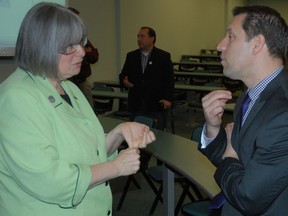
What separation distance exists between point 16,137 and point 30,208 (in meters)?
0.30

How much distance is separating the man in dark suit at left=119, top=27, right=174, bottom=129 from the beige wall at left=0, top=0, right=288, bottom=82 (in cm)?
130

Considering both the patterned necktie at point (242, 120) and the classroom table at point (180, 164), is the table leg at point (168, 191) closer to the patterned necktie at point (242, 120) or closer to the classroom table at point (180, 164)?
the classroom table at point (180, 164)

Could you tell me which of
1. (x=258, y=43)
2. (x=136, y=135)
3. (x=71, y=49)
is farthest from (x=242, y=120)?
(x=71, y=49)

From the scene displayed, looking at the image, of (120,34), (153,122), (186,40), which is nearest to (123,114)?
(153,122)

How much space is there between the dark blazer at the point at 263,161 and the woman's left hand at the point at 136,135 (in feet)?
1.24

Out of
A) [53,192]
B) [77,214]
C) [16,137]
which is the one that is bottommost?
[77,214]

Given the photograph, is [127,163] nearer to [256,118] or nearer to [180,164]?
[256,118]

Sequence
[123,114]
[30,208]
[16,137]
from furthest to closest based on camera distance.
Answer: [123,114]
[30,208]
[16,137]

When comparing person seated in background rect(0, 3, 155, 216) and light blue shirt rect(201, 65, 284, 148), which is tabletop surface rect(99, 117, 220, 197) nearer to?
light blue shirt rect(201, 65, 284, 148)

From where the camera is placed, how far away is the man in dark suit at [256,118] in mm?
1269

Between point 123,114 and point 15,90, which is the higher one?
point 15,90

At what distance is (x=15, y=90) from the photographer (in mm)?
1320

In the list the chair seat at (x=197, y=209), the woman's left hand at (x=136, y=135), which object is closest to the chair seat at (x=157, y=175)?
the chair seat at (x=197, y=209)

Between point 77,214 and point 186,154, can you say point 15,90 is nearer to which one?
point 77,214
